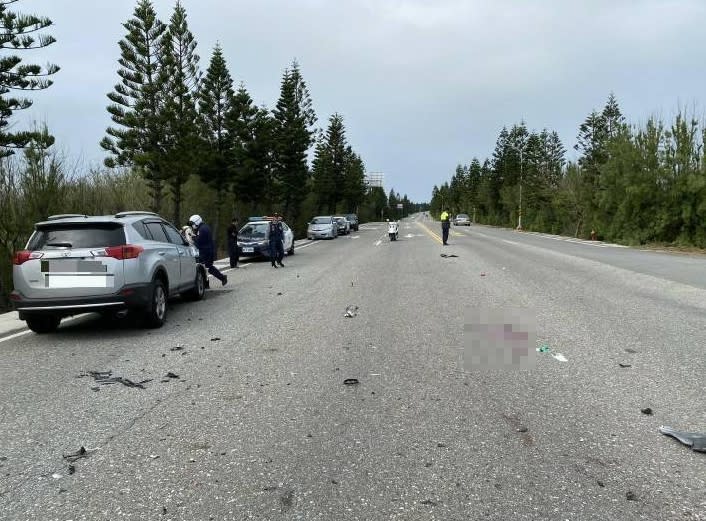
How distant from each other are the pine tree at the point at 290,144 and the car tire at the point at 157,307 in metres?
39.8

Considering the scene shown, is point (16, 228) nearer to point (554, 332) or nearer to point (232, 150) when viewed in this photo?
point (554, 332)

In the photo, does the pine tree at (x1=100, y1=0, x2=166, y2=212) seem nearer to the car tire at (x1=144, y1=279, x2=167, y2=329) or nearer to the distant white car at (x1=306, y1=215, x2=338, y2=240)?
the distant white car at (x1=306, y1=215, x2=338, y2=240)

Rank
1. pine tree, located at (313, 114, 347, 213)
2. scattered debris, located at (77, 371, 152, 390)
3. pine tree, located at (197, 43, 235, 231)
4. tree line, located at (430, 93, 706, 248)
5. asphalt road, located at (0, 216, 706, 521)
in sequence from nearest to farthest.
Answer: asphalt road, located at (0, 216, 706, 521) < scattered debris, located at (77, 371, 152, 390) < tree line, located at (430, 93, 706, 248) < pine tree, located at (197, 43, 235, 231) < pine tree, located at (313, 114, 347, 213)

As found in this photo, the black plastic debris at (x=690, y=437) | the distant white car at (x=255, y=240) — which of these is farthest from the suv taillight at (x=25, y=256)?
the distant white car at (x=255, y=240)

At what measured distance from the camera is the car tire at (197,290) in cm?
1121

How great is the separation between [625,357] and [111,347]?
6.40m

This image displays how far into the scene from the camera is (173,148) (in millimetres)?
32469

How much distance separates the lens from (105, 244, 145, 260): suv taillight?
7.59 metres

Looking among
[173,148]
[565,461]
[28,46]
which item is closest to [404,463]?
[565,461]

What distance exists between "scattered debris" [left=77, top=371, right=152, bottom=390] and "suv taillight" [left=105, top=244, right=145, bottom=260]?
2129 mm

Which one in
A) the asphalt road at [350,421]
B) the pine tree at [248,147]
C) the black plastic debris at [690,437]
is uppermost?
the pine tree at [248,147]

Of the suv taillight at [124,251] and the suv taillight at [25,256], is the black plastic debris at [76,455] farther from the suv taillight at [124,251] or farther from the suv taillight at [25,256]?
the suv taillight at [25,256]

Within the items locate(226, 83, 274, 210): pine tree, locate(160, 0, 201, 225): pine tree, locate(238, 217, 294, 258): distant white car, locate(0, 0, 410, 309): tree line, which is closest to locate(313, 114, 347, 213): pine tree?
locate(0, 0, 410, 309): tree line

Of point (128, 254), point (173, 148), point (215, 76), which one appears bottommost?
point (128, 254)
